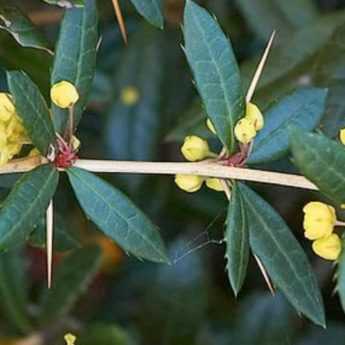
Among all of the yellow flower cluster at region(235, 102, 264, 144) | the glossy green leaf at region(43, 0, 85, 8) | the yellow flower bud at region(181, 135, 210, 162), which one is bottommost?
the yellow flower bud at region(181, 135, 210, 162)

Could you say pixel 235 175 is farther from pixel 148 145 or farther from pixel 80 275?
pixel 148 145

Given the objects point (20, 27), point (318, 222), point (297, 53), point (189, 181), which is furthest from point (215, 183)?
point (297, 53)

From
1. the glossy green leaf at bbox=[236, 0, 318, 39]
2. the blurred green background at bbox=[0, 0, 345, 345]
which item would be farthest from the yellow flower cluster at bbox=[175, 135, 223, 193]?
the glossy green leaf at bbox=[236, 0, 318, 39]

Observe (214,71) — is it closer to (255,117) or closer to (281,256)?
(255,117)

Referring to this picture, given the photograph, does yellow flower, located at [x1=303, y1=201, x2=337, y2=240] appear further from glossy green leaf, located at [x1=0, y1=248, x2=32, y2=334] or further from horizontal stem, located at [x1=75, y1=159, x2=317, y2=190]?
glossy green leaf, located at [x1=0, y1=248, x2=32, y2=334]

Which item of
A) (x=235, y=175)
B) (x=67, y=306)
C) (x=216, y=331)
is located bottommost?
(x=216, y=331)

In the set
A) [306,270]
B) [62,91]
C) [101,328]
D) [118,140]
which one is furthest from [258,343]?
[62,91]
